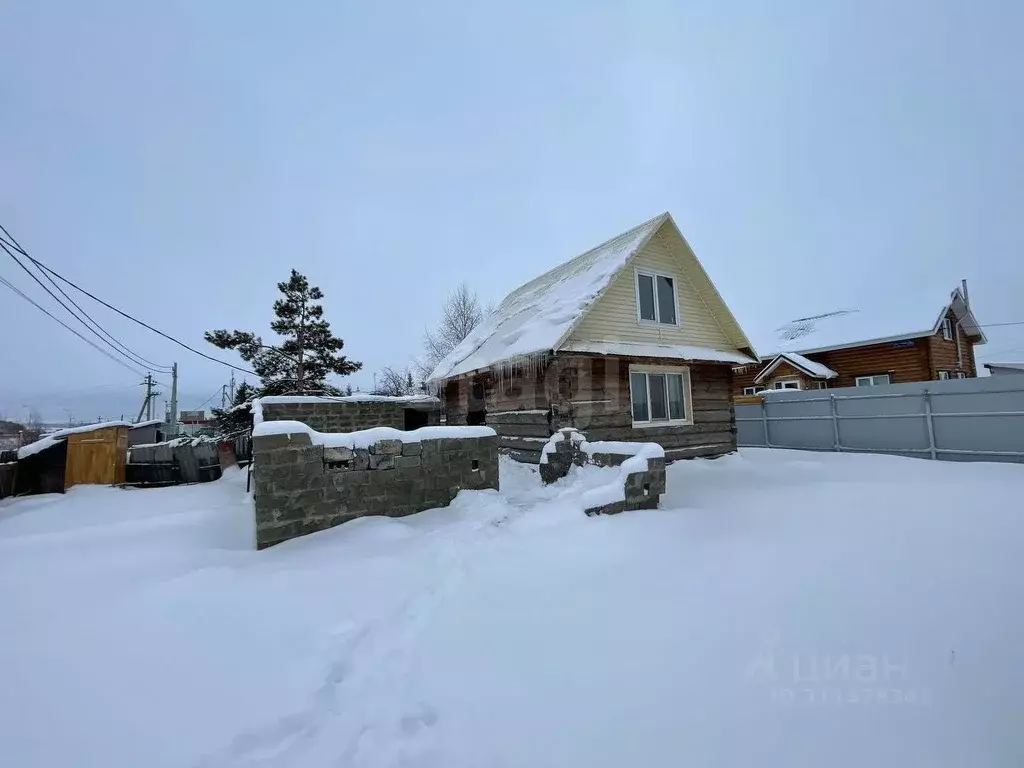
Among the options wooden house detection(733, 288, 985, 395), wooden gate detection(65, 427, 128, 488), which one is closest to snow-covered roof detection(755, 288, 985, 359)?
wooden house detection(733, 288, 985, 395)

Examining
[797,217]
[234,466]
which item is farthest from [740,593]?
[797,217]

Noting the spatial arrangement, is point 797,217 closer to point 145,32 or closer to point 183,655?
point 145,32

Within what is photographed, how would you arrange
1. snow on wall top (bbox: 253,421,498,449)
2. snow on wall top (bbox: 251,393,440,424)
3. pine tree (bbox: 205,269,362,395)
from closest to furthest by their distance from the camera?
1. snow on wall top (bbox: 253,421,498,449)
2. snow on wall top (bbox: 251,393,440,424)
3. pine tree (bbox: 205,269,362,395)

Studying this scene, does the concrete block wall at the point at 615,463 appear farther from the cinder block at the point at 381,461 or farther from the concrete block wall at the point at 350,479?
the cinder block at the point at 381,461

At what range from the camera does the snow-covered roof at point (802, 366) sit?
1866 centimetres

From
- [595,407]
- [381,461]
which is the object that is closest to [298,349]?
[595,407]

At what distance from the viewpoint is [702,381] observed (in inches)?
464

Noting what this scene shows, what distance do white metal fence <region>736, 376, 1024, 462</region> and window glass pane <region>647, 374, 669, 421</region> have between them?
505cm

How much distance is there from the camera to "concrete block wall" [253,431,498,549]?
477 cm

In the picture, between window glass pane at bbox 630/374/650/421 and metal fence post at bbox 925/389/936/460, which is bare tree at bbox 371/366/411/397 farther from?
metal fence post at bbox 925/389/936/460

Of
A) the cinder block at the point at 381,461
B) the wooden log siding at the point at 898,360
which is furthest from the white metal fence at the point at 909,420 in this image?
the cinder block at the point at 381,461

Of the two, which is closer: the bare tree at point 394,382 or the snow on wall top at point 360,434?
the snow on wall top at point 360,434

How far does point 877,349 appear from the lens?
60.0 feet

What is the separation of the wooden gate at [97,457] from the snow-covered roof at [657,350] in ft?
39.6
